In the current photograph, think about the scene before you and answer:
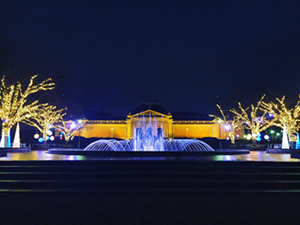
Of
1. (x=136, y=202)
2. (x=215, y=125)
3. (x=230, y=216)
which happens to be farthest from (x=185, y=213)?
(x=215, y=125)

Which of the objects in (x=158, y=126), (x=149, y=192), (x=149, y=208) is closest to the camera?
(x=149, y=208)

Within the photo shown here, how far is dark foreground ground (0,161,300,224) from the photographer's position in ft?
17.9

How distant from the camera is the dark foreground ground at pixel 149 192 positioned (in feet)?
17.9

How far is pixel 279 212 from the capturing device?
18.8ft

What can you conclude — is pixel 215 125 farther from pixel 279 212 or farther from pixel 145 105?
pixel 279 212

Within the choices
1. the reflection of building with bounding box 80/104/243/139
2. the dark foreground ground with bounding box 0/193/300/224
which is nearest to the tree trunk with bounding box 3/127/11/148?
the dark foreground ground with bounding box 0/193/300/224

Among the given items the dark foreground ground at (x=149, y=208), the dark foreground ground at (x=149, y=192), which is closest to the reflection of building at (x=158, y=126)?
the dark foreground ground at (x=149, y=192)

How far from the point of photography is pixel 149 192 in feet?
23.9

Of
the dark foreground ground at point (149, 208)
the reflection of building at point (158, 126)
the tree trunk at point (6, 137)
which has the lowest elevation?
the dark foreground ground at point (149, 208)

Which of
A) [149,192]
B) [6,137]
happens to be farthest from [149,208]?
[6,137]

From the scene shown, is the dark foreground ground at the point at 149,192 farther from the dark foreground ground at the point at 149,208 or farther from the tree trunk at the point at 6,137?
the tree trunk at the point at 6,137

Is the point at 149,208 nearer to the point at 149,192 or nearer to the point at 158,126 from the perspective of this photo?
the point at 149,192

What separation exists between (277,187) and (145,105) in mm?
88626

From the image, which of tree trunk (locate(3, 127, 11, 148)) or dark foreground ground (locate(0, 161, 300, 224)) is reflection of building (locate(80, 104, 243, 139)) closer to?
tree trunk (locate(3, 127, 11, 148))
